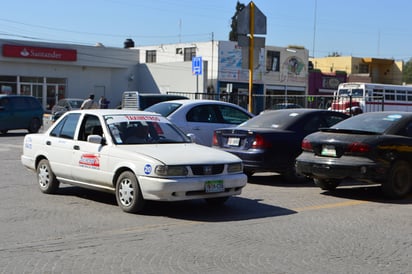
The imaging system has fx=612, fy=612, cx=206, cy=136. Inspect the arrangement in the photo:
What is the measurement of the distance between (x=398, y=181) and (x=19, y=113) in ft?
63.7

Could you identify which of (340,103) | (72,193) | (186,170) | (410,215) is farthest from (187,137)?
(340,103)

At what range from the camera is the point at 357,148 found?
33.9 feet

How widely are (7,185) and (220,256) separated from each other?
6.45m

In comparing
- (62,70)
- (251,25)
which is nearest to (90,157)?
(251,25)

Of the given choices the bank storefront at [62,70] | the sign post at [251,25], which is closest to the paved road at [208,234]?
the sign post at [251,25]

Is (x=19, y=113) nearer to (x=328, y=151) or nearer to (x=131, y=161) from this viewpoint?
(x=328, y=151)

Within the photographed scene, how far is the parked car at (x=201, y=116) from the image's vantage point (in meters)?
15.2

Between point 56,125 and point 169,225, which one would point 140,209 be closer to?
point 169,225

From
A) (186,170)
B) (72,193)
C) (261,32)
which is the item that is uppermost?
(261,32)

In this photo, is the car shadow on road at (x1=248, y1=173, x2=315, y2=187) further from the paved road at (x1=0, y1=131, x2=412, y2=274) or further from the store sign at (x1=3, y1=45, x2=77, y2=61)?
the store sign at (x1=3, y1=45, x2=77, y2=61)

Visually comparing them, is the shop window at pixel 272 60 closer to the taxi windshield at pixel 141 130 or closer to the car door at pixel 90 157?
the taxi windshield at pixel 141 130

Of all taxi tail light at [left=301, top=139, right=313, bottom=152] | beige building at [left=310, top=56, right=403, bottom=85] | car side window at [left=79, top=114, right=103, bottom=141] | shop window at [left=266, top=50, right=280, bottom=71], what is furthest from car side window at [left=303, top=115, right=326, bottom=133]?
beige building at [left=310, top=56, right=403, bottom=85]

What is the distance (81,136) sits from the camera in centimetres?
1010

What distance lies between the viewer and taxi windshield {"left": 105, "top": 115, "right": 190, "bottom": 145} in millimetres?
9609
